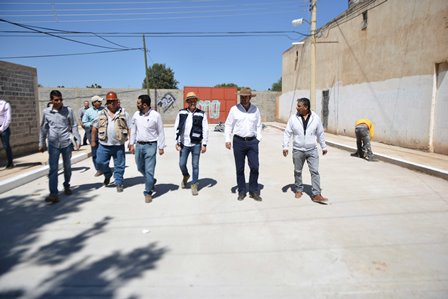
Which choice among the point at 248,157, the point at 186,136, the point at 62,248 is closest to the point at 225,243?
the point at 62,248

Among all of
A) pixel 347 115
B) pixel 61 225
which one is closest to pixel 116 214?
pixel 61 225

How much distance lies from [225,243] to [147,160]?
2327 millimetres

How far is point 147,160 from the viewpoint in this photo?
5.52 m

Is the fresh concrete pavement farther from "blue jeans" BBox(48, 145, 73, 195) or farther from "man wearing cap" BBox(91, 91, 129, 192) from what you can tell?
"man wearing cap" BBox(91, 91, 129, 192)

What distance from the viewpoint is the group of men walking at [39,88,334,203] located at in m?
5.36

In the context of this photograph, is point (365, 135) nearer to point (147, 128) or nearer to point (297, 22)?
point (147, 128)

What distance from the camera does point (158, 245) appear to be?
3.71 meters

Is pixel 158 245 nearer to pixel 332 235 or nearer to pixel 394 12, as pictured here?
pixel 332 235

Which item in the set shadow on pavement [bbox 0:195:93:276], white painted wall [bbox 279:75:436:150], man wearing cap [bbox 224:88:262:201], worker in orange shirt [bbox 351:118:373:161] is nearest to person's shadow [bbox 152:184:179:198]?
shadow on pavement [bbox 0:195:93:276]

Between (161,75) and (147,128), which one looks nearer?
(147,128)

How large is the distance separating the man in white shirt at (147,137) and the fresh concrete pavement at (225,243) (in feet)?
1.53

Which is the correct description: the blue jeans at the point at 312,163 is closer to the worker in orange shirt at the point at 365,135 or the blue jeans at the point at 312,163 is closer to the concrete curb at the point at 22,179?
the worker in orange shirt at the point at 365,135

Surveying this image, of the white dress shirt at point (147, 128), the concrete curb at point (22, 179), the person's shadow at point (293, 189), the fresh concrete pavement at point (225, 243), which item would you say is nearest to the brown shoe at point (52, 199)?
the fresh concrete pavement at point (225, 243)

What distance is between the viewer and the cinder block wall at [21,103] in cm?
916
